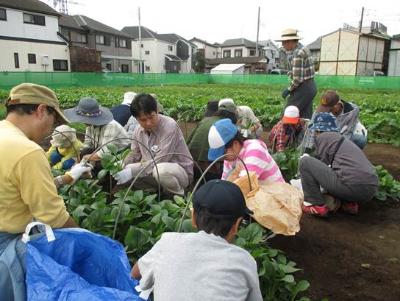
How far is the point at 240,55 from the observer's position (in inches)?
2463

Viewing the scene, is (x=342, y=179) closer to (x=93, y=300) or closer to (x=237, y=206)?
(x=237, y=206)

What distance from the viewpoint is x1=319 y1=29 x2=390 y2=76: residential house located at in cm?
3600

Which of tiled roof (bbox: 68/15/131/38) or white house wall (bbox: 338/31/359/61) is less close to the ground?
tiled roof (bbox: 68/15/131/38)

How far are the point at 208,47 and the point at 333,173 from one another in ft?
211

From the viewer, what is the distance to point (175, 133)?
3854 mm

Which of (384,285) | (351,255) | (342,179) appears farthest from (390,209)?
(384,285)

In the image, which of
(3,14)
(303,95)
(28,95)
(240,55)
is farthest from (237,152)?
(240,55)

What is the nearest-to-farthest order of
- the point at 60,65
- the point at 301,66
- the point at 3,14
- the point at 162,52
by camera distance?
the point at 301,66 < the point at 3,14 < the point at 60,65 < the point at 162,52

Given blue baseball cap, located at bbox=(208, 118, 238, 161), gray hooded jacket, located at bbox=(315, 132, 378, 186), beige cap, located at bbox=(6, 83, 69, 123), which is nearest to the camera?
beige cap, located at bbox=(6, 83, 69, 123)

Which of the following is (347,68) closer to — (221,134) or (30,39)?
(30,39)

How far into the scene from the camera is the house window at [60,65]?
31.2 metres

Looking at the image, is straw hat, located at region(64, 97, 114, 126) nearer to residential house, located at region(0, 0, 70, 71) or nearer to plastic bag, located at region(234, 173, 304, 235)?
plastic bag, located at region(234, 173, 304, 235)

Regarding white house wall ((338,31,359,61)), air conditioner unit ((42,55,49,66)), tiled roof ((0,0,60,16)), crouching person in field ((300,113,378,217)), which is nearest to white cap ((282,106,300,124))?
crouching person in field ((300,113,378,217))

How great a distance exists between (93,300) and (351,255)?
2.55m
